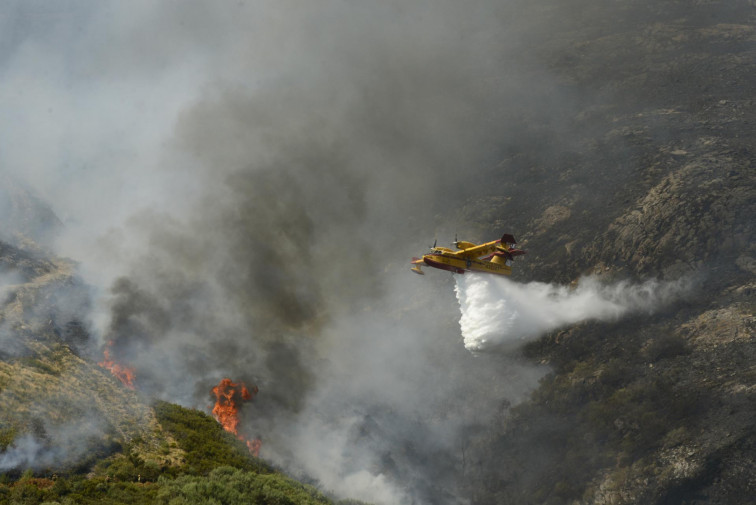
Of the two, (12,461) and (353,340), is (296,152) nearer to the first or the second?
(353,340)

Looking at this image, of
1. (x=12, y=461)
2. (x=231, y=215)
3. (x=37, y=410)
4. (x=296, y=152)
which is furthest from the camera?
(x=296, y=152)

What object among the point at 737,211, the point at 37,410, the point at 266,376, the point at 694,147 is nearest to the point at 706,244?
the point at 737,211

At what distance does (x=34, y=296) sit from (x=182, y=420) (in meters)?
23.3

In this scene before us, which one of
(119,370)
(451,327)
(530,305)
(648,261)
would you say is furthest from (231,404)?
(648,261)

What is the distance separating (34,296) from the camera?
55.7 m

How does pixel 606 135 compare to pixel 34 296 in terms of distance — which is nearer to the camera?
pixel 34 296

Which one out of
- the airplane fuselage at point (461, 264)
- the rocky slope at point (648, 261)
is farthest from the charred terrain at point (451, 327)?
the airplane fuselage at point (461, 264)

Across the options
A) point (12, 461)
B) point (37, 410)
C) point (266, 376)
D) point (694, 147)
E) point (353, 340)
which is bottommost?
point (12, 461)

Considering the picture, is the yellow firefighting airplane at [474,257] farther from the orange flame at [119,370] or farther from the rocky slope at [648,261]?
the orange flame at [119,370]

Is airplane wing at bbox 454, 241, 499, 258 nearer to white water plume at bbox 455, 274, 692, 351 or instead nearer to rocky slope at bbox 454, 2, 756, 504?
white water plume at bbox 455, 274, 692, 351

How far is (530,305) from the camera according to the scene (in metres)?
64.8

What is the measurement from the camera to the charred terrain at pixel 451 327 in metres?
45.0

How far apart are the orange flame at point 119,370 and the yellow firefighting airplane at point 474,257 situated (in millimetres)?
35505

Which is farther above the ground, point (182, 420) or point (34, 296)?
point (34, 296)
